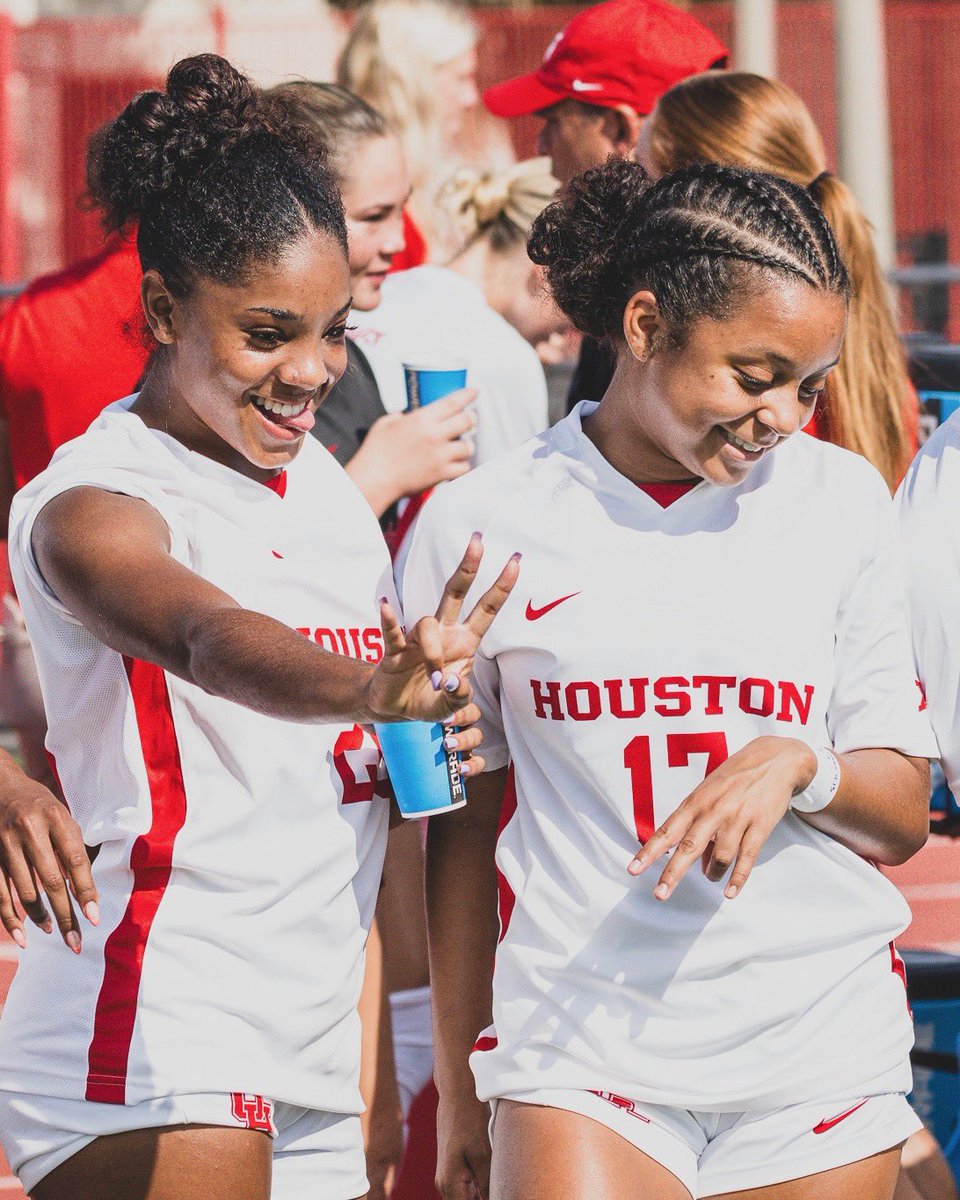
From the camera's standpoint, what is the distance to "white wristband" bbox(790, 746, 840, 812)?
7.70 feet

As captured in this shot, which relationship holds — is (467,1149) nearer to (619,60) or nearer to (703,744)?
(703,744)

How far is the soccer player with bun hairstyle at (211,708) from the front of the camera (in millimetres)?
2186

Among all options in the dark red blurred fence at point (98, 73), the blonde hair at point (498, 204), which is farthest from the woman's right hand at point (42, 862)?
the dark red blurred fence at point (98, 73)

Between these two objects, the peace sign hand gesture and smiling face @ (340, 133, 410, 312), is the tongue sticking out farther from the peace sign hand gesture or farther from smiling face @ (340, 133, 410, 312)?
smiling face @ (340, 133, 410, 312)

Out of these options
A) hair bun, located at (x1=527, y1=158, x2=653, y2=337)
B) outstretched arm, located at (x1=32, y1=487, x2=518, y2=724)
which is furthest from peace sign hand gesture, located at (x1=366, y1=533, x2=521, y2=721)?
hair bun, located at (x1=527, y1=158, x2=653, y2=337)

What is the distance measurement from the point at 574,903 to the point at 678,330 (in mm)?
767

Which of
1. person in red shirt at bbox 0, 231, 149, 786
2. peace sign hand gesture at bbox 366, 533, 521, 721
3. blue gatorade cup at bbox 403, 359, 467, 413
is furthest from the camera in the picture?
person in red shirt at bbox 0, 231, 149, 786

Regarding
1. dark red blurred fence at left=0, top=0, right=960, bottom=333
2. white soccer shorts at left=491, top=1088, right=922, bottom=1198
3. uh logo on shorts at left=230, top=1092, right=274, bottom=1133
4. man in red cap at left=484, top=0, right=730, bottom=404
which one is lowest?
dark red blurred fence at left=0, top=0, right=960, bottom=333

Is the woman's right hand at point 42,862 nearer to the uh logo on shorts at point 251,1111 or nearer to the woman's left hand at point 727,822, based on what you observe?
the uh logo on shorts at point 251,1111

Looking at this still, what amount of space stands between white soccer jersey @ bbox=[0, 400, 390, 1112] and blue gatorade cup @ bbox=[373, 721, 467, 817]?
17cm

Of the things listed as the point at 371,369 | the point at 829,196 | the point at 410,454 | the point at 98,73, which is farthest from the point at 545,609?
the point at 98,73

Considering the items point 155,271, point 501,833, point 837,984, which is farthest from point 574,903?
point 155,271

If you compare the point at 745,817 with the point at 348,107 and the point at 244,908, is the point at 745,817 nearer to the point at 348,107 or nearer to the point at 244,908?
the point at 244,908

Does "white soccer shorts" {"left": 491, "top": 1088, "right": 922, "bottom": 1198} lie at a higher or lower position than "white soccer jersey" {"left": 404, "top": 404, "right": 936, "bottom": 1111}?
lower
